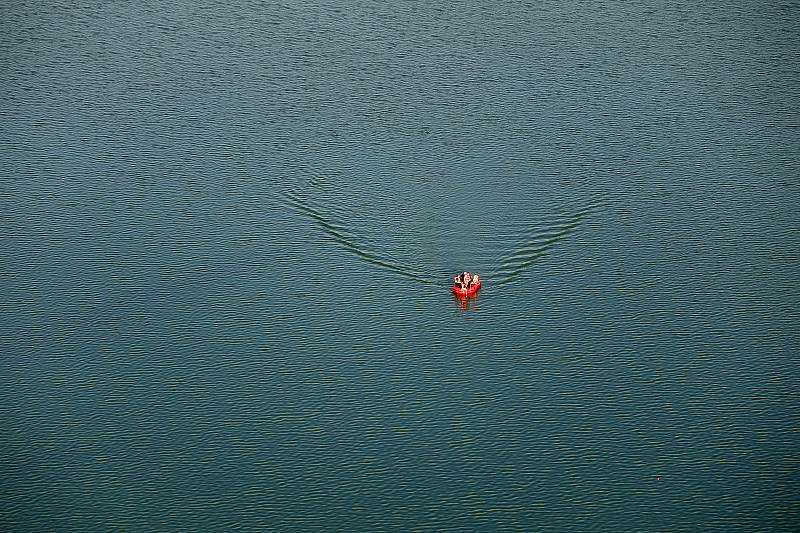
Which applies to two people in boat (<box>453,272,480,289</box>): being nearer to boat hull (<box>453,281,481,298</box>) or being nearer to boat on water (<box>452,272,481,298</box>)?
boat on water (<box>452,272,481,298</box>)

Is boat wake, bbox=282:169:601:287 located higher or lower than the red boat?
higher

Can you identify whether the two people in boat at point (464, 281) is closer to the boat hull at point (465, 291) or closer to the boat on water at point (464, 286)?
the boat on water at point (464, 286)

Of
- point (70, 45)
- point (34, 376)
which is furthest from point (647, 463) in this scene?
point (70, 45)

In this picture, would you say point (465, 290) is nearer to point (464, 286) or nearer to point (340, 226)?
point (464, 286)

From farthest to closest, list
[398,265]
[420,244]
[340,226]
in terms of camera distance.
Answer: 1. [340,226]
2. [420,244]
3. [398,265]

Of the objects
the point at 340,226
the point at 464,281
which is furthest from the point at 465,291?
the point at 340,226

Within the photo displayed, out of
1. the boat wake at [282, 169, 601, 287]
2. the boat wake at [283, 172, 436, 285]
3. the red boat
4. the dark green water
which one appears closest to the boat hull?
the red boat

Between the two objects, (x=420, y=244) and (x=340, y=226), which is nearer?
(x=420, y=244)
